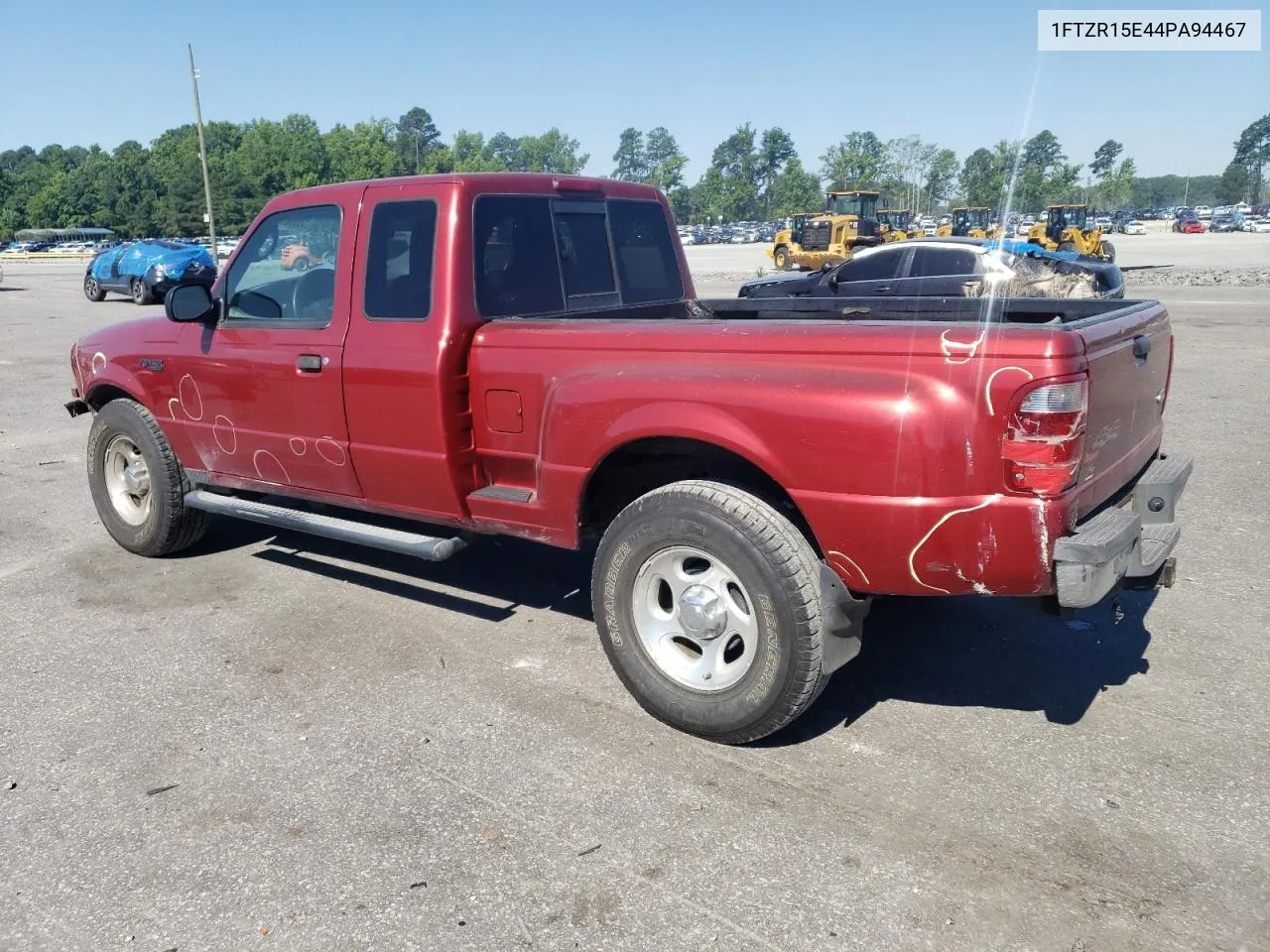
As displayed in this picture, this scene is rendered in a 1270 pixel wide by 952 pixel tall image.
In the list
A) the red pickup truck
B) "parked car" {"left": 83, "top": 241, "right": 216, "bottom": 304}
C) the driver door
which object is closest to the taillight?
the red pickup truck

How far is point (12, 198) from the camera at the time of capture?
394ft

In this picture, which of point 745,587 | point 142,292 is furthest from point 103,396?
point 142,292

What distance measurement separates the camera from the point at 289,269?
489 cm

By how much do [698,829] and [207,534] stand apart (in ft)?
14.1

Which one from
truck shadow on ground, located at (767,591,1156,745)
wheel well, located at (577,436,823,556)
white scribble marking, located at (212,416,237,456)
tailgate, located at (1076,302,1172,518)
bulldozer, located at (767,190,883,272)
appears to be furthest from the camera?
bulldozer, located at (767,190,883,272)

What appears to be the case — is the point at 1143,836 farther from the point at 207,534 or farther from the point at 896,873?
the point at 207,534

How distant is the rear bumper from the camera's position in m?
3.01

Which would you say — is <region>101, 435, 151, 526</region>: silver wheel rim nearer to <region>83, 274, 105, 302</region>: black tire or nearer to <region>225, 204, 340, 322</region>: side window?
<region>225, 204, 340, 322</region>: side window

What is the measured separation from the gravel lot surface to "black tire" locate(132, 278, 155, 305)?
22709 mm

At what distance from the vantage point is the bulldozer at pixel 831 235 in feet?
109

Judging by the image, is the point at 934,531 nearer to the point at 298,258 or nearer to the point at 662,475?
the point at 662,475

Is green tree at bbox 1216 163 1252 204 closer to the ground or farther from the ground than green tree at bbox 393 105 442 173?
closer to the ground

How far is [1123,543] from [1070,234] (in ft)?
102

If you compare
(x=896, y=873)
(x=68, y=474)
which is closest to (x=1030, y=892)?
(x=896, y=873)
